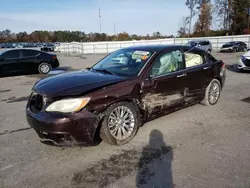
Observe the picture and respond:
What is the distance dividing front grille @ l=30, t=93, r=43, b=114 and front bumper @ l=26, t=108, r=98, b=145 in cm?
19

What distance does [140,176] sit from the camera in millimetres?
3043

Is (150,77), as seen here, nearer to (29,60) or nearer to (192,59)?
(192,59)

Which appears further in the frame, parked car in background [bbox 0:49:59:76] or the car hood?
parked car in background [bbox 0:49:59:76]

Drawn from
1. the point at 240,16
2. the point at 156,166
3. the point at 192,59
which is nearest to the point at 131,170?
the point at 156,166

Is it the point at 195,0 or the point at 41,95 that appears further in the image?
the point at 195,0

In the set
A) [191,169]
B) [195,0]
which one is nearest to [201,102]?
[191,169]

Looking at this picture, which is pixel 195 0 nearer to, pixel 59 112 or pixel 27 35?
pixel 59 112

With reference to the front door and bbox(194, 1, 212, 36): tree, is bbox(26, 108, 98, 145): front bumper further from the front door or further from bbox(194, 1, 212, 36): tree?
bbox(194, 1, 212, 36): tree

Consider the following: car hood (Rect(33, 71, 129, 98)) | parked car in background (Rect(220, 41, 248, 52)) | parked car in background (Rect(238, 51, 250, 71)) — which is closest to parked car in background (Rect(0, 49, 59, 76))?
car hood (Rect(33, 71, 129, 98))

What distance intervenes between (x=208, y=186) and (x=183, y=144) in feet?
3.76

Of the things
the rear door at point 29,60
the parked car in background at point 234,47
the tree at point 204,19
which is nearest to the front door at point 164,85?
the rear door at point 29,60

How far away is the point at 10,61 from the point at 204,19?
184 ft

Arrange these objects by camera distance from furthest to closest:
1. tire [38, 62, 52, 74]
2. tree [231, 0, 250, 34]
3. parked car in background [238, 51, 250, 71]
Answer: tree [231, 0, 250, 34], tire [38, 62, 52, 74], parked car in background [238, 51, 250, 71]

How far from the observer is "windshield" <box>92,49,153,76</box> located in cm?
439
